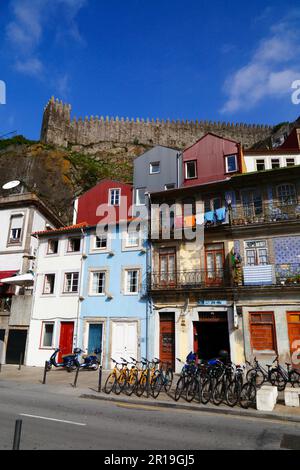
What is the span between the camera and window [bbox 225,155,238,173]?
83.9 ft

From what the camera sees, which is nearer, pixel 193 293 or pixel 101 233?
pixel 193 293

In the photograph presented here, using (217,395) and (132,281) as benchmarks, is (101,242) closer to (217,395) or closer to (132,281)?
(132,281)

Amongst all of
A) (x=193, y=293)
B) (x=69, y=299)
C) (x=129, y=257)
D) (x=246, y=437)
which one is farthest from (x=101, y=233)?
(x=246, y=437)

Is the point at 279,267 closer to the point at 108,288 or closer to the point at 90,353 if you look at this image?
the point at 108,288

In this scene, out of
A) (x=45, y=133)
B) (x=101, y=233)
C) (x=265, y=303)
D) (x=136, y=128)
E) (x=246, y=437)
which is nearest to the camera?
(x=246, y=437)

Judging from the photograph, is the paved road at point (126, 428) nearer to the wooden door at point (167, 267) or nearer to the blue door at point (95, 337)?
the blue door at point (95, 337)

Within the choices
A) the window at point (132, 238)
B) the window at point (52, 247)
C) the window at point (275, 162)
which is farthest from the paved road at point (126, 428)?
the window at point (275, 162)

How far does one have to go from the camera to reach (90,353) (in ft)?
70.5

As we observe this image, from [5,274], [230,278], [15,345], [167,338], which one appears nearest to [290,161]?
[230,278]

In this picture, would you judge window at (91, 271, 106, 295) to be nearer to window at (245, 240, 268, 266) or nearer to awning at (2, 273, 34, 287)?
awning at (2, 273, 34, 287)

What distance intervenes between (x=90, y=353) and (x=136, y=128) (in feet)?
196

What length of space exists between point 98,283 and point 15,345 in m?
7.27

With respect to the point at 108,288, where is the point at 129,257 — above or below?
above

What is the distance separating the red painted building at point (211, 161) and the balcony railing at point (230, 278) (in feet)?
27.6
